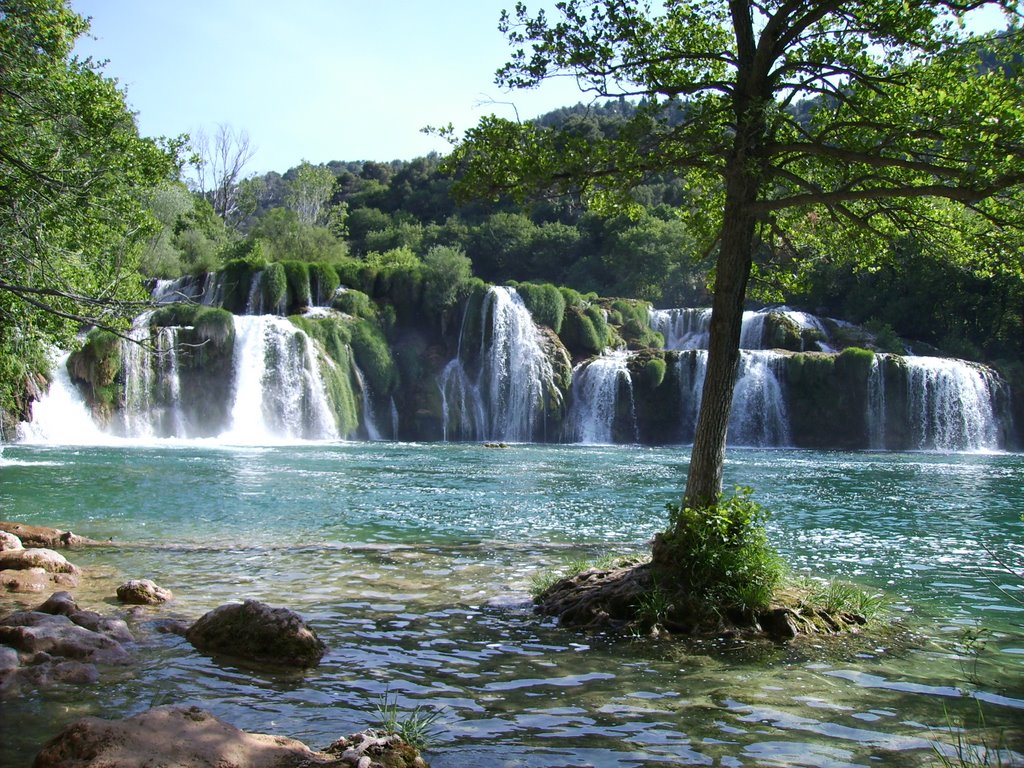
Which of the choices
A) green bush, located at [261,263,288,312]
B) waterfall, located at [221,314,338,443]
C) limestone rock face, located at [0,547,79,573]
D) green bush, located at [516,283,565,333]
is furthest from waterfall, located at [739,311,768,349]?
limestone rock face, located at [0,547,79,573]

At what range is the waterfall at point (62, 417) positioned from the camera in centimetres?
3130

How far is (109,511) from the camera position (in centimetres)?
1498

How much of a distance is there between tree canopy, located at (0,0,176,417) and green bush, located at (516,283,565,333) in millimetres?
26189

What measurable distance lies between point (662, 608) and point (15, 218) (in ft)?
26.4

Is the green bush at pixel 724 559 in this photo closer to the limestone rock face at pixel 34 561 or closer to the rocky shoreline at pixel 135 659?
the rocky shoreline at pixel 135 659

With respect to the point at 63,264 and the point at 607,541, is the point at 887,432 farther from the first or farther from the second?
the point at 63,264

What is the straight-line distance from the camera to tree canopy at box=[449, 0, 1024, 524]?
715 cm

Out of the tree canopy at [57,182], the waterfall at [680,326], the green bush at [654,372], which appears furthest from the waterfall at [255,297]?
the tree canopy at [57,182]

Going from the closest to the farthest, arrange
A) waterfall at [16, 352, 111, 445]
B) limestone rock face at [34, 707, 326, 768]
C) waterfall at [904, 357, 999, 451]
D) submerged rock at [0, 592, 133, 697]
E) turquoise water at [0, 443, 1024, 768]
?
limestone rock face at [34, 707, 326, 768] < turquoise water at [0, 443, 1024, 768] < submerged rock at [0, 592, 133, 697] < waterfall at [16, 352, 111, 445] < waterfall at [904, 357, 999, 451]

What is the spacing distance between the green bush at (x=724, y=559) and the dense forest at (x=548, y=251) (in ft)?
63.4

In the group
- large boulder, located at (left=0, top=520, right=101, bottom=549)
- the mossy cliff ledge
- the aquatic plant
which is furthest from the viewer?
the mossy cliff ledge

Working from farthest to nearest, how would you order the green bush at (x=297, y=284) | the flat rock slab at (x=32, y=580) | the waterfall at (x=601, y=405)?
the green bush at (x=297, y=284)
the waterfall at (x=601, y=405)
the flat rock slab at (x=32, y=580)

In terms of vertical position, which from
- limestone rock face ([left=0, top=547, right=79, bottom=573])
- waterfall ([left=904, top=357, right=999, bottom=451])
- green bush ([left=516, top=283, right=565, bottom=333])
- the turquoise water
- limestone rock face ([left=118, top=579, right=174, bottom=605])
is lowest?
the turquoise water

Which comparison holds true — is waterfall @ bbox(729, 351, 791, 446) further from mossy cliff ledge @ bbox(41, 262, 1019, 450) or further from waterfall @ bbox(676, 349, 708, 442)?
waterfall @ bbox(676, 349, 708, 442)
